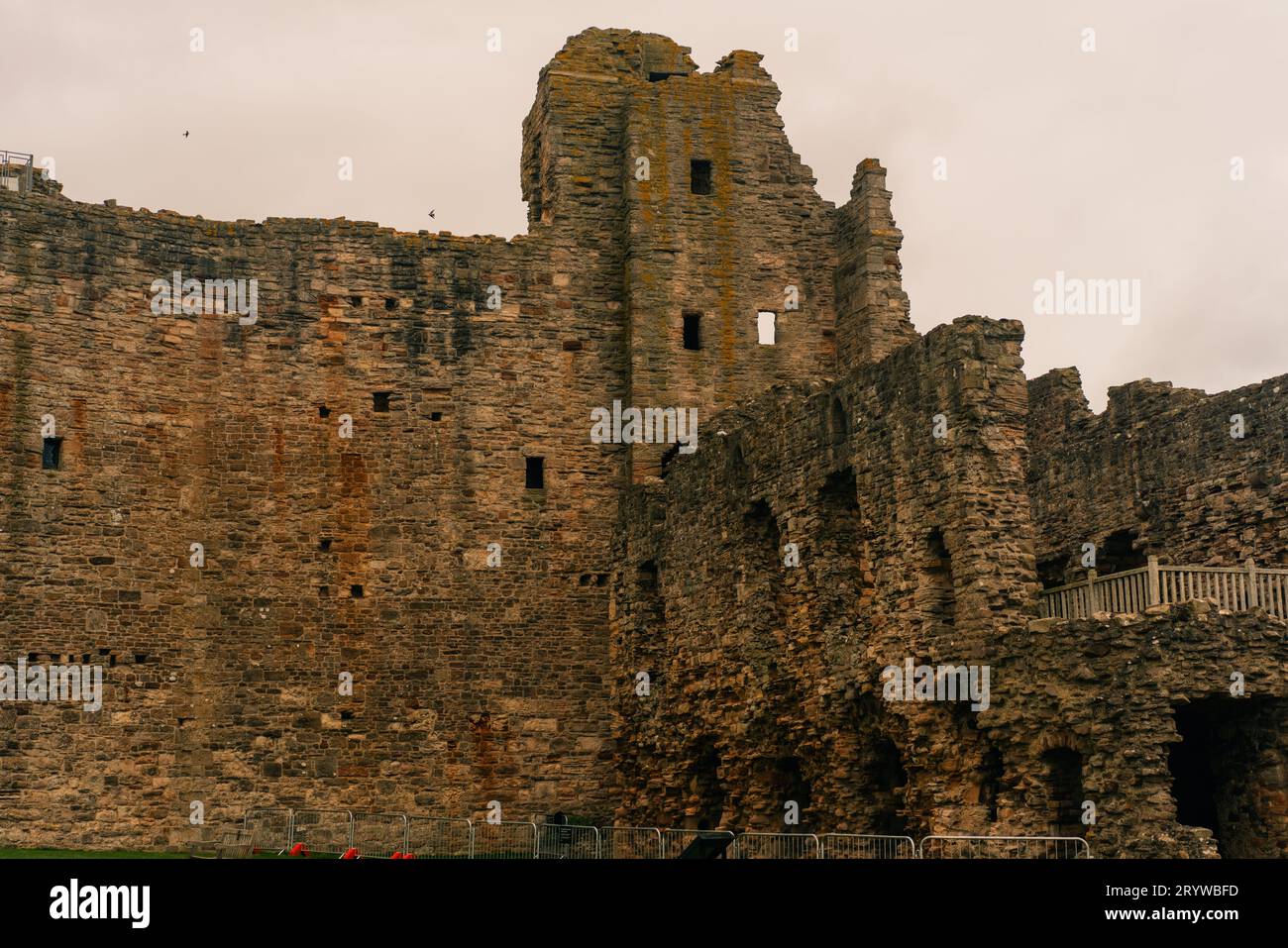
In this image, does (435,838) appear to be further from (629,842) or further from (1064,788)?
(1064,788)

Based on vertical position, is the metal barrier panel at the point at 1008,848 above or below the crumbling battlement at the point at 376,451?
below

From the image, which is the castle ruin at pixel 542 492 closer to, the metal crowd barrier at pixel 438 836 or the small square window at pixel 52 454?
Result: the small square window at pixel 52 454

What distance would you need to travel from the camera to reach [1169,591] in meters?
21.1

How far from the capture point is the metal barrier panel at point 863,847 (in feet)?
69.1

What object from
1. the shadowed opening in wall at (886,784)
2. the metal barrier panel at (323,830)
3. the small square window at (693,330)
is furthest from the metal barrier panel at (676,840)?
the small square window at (693,330)

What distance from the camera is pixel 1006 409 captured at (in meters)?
22.5

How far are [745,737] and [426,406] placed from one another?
7.82 m

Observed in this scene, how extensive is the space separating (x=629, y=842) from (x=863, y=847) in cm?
708

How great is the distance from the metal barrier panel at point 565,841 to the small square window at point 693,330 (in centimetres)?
788

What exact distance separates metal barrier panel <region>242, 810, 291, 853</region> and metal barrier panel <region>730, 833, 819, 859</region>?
25.5 feet

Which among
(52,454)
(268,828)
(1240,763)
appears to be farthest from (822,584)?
(52,454)
